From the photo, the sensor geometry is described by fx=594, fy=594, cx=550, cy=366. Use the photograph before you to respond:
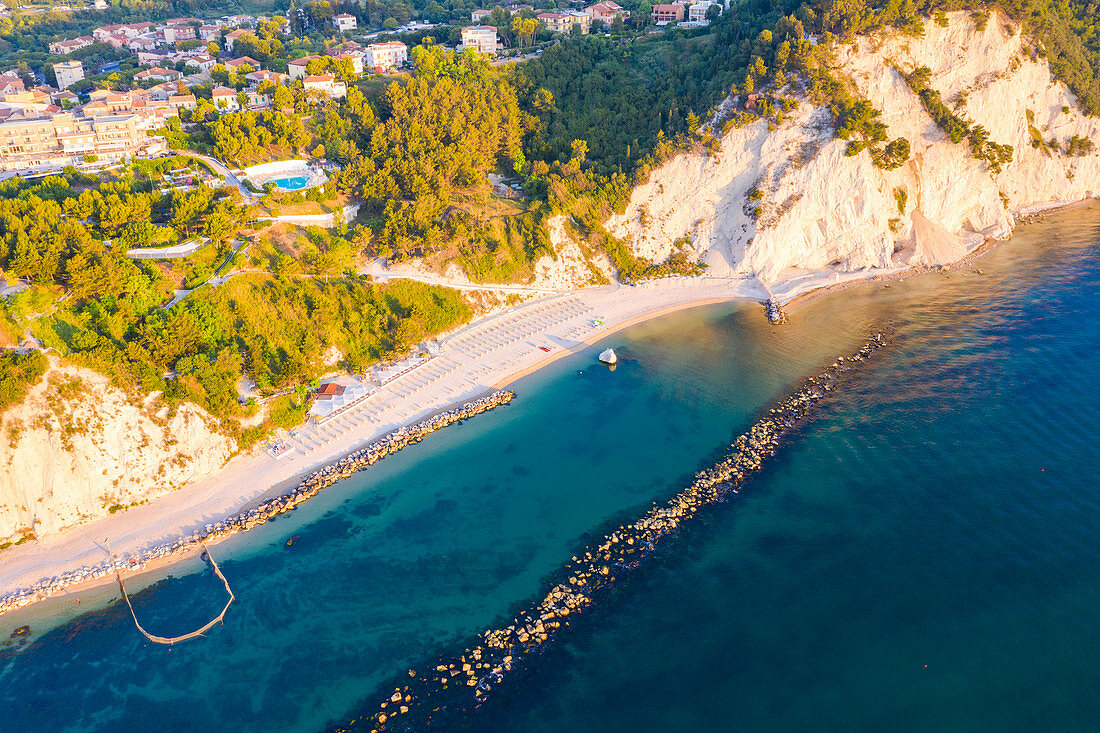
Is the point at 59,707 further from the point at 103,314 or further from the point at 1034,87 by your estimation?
the point at 1034,87

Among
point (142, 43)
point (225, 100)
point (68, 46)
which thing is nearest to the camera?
point (225, 100)

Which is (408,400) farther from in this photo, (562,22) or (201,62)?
(562,22)

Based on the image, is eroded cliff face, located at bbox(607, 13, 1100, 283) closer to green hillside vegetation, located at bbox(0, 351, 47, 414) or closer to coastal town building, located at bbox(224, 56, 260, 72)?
green hillside vegetation, located at bbox(0, 351, 47, 414)

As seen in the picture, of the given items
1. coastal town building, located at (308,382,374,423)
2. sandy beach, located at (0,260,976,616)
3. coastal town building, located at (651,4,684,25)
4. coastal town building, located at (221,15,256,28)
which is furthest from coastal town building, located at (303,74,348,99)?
coastal town building, located at (221,15,256,28)

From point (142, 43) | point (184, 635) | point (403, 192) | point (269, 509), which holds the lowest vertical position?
point (184, 635)

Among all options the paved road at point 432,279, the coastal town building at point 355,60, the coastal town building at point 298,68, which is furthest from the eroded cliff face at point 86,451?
the coastal town building at point 355,60

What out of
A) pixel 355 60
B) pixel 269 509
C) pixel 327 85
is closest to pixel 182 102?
pixel 327 85

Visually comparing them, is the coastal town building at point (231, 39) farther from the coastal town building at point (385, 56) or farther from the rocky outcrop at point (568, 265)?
the rocky outcrop at point (568, 265)
